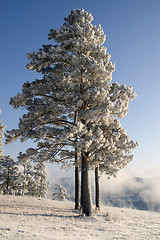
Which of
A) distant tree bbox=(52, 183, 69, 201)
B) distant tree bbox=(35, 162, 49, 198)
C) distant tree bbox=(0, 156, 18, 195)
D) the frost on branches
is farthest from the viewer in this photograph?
distant tree bbox=(52, 183, 69, 201)

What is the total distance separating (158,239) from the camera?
8602mm

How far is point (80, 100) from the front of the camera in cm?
1292

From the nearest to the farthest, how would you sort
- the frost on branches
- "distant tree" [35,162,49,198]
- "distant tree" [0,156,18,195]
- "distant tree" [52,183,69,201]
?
1. the frost on branches
2. "distant tree" [0,156,18,195]
3. "distant tree" [35,162,49,198]
4. "distant tree" [52,183,69,201]

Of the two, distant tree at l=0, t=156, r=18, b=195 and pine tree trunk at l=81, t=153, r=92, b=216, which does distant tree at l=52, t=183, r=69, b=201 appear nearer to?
distant tree at l=0, t=156, r=18, b=195

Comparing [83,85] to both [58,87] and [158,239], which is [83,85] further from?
[158,239]

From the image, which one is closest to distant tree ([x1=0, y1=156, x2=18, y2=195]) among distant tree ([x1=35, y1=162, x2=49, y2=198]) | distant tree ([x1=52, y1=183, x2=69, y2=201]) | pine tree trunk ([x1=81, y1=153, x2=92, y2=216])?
distant tree ([x1=35, y1=162, x2=49, y2=198])

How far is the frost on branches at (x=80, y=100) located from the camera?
13.0 m

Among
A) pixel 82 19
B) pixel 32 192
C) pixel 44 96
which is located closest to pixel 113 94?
pixel 44 96

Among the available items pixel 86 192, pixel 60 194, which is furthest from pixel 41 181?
pixel 86 192

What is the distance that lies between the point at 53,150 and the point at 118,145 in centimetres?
468

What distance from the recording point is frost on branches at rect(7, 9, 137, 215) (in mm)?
13000

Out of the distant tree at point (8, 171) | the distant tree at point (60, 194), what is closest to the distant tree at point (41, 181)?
the distant tree at point (60, 194)

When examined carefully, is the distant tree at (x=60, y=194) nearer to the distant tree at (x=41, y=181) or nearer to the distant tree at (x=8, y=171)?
the distant tree at (x=41, y=181)

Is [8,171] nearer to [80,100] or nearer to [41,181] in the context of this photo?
[41,181]
